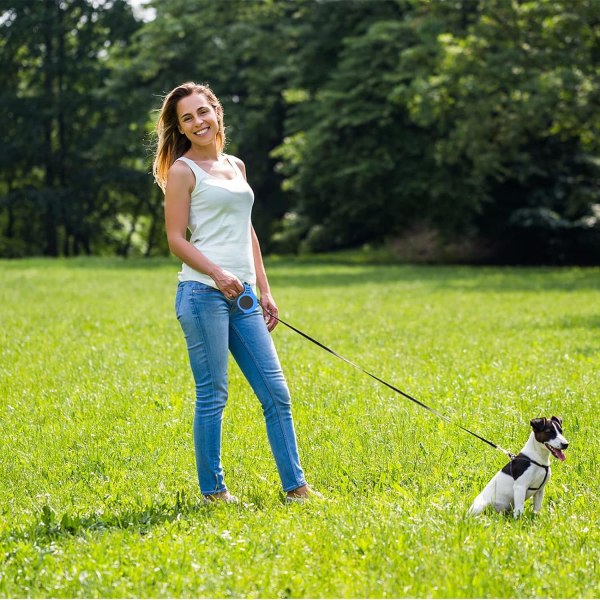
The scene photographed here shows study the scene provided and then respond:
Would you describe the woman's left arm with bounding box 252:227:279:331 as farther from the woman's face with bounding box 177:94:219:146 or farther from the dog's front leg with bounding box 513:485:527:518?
the dog's front leg with bounding box 513:485:527:518

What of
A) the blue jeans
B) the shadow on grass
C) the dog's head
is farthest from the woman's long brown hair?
the dog's head

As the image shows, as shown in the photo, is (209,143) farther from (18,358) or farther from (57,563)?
(18,358)

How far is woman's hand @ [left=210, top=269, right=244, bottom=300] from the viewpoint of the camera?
5273mm

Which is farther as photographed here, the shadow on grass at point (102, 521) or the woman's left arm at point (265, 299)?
the woman's left arm at point (265, 299)

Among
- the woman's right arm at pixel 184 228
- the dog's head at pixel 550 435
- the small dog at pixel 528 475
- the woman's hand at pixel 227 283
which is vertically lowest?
the small dog at pixel 528 475

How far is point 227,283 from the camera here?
5273 millimetres

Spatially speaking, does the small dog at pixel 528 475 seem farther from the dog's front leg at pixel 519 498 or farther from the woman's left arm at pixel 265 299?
the woman's left arm at pixel 265 299

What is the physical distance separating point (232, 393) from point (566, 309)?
32.6 feet

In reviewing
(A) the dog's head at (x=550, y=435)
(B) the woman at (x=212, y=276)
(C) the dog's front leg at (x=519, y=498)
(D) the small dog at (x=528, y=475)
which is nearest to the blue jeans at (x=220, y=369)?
(B) the woman at (x=212, y=276)

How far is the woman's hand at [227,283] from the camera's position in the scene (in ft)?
17.3

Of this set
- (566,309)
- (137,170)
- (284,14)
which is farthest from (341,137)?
(566,309)

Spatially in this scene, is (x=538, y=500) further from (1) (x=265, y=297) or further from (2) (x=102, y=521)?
(2) (x=102, y=521)

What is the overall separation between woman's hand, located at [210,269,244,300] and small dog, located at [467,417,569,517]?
1707 mm

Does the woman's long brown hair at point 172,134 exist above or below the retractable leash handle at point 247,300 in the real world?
above
